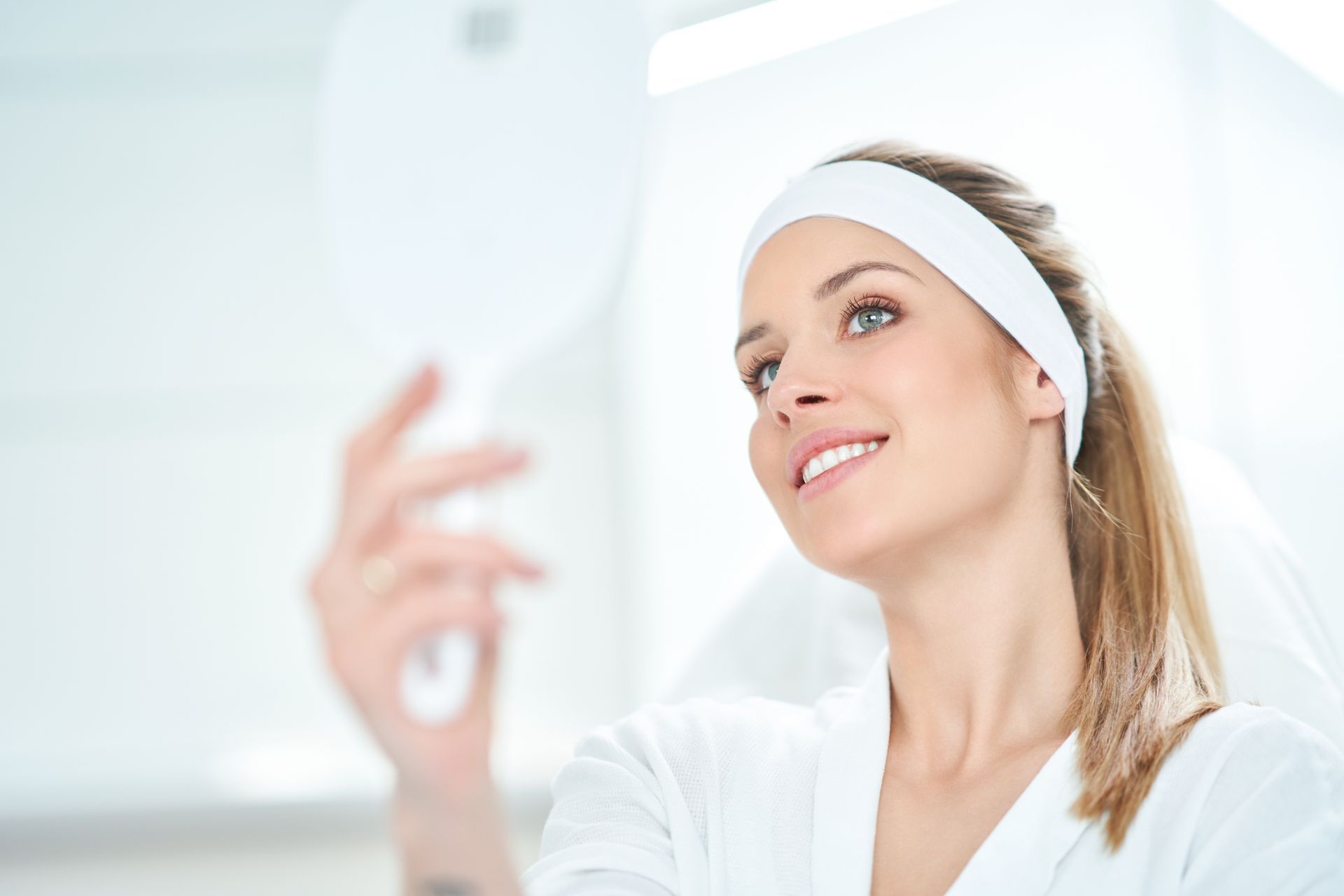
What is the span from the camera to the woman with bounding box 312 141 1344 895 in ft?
2.65

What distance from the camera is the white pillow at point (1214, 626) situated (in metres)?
1.16

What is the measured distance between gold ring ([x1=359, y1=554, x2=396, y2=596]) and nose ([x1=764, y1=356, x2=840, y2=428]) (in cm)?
48

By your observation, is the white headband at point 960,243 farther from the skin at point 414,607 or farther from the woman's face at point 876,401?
the skin at point 414,607

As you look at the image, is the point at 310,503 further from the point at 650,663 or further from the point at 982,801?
the point at 982,801

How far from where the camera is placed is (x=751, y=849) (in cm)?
90

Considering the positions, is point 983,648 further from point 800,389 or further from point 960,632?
point 800,389

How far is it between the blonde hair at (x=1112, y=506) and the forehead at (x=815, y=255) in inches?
4.2

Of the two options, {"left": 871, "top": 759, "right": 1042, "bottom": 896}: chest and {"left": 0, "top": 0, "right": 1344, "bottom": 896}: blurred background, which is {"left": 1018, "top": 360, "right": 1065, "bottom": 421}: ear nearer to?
{"left": 871, "top": 759, "right": 1042, "bottom": 896}: chest

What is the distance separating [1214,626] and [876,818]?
53cm

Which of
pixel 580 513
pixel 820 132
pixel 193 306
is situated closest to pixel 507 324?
pixel 820 132

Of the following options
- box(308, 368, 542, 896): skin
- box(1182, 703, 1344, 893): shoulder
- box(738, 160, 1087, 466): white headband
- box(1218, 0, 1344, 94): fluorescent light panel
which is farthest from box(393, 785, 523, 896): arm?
box(1218, 0, 1344, 94): fluorescent light panel

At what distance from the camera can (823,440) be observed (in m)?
0.90

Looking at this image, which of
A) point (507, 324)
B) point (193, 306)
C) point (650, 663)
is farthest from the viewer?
point (193, 306)

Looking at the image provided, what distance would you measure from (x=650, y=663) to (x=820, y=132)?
938mm
